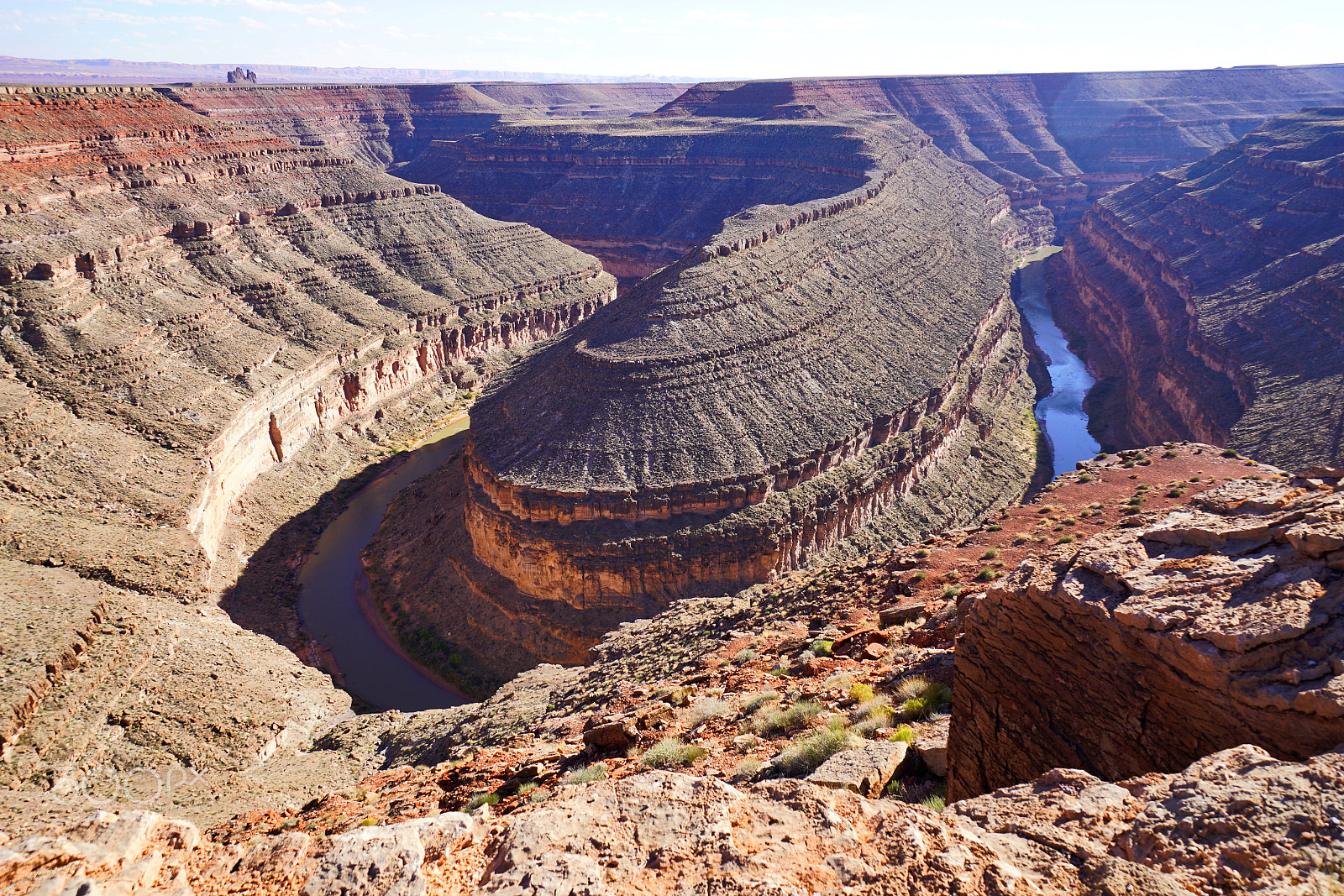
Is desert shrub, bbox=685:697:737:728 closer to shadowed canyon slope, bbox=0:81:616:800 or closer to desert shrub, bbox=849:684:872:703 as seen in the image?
desert shrub, bbox=849:684:872:703

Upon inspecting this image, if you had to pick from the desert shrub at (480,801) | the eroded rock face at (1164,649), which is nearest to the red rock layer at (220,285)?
the desert shrub at (480,801)

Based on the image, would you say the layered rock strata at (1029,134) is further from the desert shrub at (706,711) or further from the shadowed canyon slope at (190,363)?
the desert shrub at (706,711)

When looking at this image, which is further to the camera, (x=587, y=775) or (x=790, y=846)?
(x=587, y=775)

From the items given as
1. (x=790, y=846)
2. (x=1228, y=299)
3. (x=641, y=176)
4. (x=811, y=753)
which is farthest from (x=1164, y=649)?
(x=641, y=176)

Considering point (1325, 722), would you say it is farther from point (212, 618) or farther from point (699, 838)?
point (212, 618)

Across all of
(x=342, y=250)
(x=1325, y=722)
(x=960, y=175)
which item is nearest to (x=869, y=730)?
(x=1325, y=722)

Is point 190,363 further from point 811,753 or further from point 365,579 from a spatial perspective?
point 811,753
